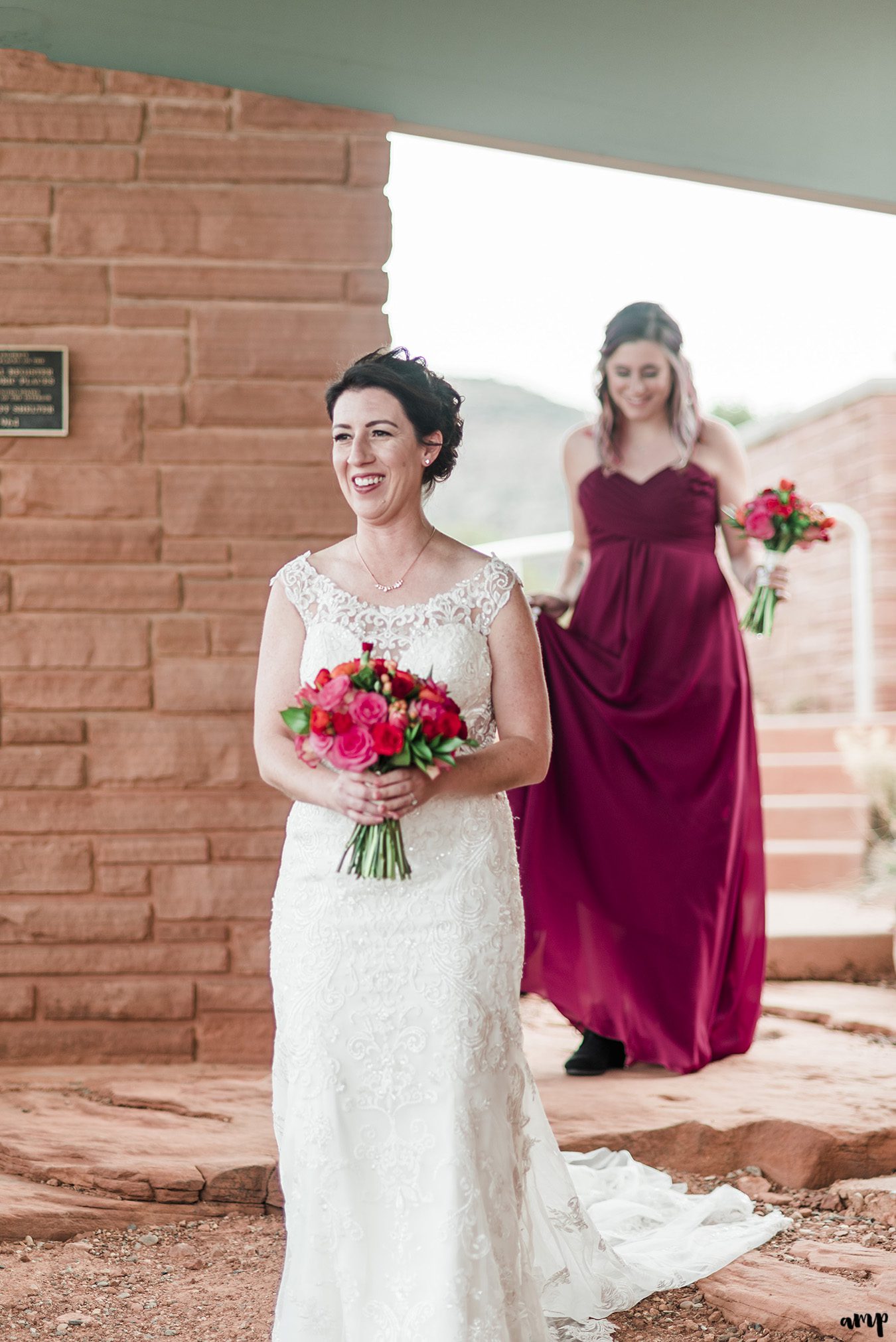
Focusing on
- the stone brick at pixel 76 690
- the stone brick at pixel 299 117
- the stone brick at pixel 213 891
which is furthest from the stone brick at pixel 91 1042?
the stone brick at pixel 299 117

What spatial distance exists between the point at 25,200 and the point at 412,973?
11.1 feet

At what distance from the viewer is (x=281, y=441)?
467 centimetres

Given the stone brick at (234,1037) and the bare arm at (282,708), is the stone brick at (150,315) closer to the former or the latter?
the bare arm at (282,708)

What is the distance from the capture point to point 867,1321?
2.85 m

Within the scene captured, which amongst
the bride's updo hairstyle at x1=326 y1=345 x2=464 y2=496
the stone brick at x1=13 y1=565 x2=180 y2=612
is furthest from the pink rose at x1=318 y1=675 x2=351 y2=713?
the stone brick at x1=13 y1=565 x2=180 y2=612

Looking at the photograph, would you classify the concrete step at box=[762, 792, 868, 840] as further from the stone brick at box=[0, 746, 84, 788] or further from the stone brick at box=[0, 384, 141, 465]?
the stone brick at box=[0, 384, 141, 465]

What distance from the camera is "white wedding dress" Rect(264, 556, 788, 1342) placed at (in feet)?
8.27

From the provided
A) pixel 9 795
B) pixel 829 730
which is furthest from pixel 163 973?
pixel 829 730

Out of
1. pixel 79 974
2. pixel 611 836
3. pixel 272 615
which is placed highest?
pixel 272 615

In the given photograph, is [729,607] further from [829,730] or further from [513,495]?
[513,495]

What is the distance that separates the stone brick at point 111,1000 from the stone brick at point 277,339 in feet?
7.47

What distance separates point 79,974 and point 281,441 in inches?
83.3

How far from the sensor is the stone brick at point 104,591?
15.1 feet

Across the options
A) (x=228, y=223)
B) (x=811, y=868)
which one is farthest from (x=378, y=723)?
(x=811, y=868)
